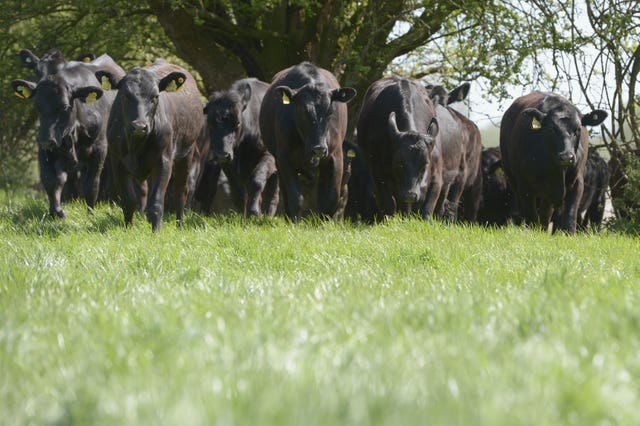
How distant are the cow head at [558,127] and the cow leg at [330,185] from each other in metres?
2.79

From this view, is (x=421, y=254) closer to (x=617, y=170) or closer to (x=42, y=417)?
(x=42, y=417)

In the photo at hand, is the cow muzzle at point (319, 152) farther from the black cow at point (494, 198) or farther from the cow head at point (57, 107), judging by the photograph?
the black cow at point (494, 198)

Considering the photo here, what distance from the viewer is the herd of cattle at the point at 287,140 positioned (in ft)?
34.9

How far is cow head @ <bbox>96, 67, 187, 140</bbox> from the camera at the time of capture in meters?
9.95

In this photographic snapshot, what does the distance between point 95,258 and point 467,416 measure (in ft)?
15.7

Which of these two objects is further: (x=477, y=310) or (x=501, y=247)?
(x=501, y=247)

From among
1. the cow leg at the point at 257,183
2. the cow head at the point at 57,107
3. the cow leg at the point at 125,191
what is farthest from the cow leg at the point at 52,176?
the cow leg at the point at 257,183

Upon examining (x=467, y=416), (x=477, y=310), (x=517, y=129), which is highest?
(x=467, y=416)

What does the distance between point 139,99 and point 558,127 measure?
226 inches

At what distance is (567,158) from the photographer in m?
12.0

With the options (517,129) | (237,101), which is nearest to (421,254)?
(517,129)

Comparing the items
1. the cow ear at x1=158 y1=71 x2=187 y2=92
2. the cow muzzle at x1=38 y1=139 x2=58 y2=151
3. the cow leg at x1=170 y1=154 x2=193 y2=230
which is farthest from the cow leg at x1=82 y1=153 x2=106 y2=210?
the cow ear at x1=158 y1=71 x2=187 y2=92

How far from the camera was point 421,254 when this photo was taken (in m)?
7.38

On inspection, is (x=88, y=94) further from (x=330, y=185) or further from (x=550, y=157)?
(x=550, y=157)
